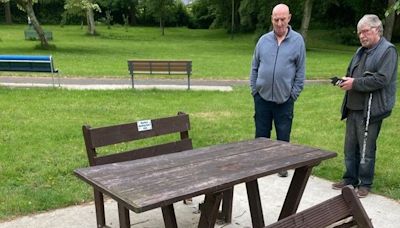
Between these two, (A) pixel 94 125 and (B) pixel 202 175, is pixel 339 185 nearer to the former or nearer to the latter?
(B) pixel 202 175

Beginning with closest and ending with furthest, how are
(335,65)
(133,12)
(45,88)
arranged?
(45,88) → (335,65) → (133,12)

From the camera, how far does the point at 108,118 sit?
898 cm

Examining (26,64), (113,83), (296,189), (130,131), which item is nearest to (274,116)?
(296,189)

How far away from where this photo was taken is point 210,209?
3.45 m

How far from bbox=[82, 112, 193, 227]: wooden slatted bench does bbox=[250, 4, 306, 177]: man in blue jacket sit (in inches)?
48.8

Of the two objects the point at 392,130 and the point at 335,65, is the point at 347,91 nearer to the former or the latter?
the point at 392,130

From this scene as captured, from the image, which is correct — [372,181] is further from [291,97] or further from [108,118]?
[108,118]

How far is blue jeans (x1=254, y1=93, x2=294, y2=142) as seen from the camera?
5.52 metres

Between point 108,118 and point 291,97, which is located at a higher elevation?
point 291,97

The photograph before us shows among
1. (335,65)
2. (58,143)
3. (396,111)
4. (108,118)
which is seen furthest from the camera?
(335,65)

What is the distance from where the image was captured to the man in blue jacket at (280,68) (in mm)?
5340

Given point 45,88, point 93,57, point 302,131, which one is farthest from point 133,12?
point 302,131

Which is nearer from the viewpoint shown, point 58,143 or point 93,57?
point 58,143

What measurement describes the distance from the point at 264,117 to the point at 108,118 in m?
4.02
